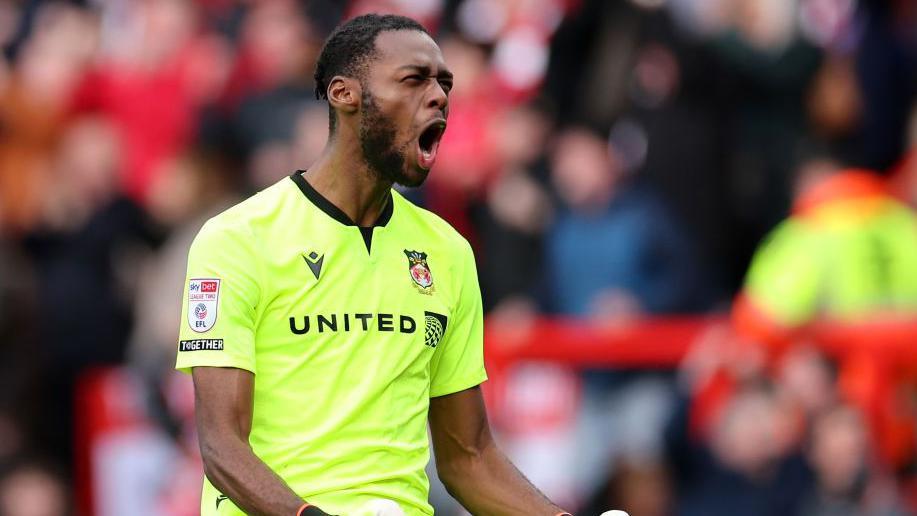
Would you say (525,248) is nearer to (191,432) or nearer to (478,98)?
(478,98)

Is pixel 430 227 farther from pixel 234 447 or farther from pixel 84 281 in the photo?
pixel 84 281

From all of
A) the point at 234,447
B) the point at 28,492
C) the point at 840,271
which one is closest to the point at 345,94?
the point at 234,447

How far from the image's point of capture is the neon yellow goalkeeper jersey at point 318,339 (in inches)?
191

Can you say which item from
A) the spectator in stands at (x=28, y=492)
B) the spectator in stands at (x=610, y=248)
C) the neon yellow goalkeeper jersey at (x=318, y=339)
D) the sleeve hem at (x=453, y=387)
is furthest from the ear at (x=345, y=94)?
the spectator in stands at (x=28, y=492)

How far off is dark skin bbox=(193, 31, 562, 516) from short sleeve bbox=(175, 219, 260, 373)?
5 centimetres

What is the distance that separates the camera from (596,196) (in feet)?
34.8

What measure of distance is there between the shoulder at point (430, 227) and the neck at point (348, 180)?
199mm

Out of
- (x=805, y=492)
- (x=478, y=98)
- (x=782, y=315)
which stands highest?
(x=478, y=98)

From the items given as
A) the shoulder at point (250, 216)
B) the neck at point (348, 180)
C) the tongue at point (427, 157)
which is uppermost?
the tongue at point (427, 157)

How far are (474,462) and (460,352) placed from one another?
0.33m

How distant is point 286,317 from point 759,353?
16.1 feet

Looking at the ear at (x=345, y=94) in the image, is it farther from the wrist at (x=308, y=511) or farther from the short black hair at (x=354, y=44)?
the wrist at (x=308, y=511)

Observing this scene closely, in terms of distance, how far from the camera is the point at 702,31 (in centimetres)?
1126

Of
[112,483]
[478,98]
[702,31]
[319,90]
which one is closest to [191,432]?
[112,483]
